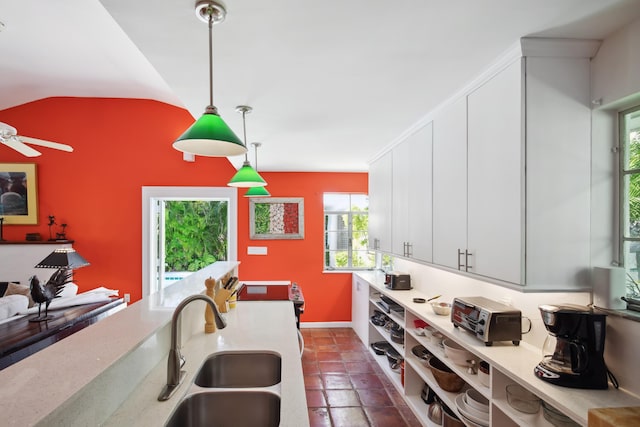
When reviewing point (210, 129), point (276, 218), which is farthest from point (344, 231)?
point (210, 129)

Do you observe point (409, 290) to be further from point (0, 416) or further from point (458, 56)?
point (0, 416)

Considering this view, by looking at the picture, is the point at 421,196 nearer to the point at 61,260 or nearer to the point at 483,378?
the point at 483,378

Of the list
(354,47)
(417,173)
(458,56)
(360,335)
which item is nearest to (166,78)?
(354,47)

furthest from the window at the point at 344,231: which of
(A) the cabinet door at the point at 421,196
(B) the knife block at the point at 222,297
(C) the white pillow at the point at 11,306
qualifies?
(C) the white pillow at the point at 11,306

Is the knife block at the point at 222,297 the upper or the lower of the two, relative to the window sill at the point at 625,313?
lower

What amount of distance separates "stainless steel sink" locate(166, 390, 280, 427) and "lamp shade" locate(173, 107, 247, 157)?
1049 mm

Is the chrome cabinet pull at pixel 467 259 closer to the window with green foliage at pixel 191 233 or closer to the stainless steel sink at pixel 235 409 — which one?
the stainless steel sink at pixel 235 409

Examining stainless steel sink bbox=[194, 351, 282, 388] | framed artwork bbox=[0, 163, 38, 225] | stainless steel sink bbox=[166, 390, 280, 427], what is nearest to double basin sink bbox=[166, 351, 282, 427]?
stainless steel sink bbox=[166, 390, 280, 427]

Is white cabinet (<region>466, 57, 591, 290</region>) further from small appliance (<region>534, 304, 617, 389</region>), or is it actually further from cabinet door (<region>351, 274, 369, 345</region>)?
cabinet door (<region>351, 274, 369, 345</region>)

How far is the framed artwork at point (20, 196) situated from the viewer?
4863mm

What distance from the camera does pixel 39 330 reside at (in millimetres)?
2736

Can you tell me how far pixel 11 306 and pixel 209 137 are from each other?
3225 mm

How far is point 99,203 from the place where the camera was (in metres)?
4.98

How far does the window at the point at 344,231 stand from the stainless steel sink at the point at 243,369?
3499 millimetres
